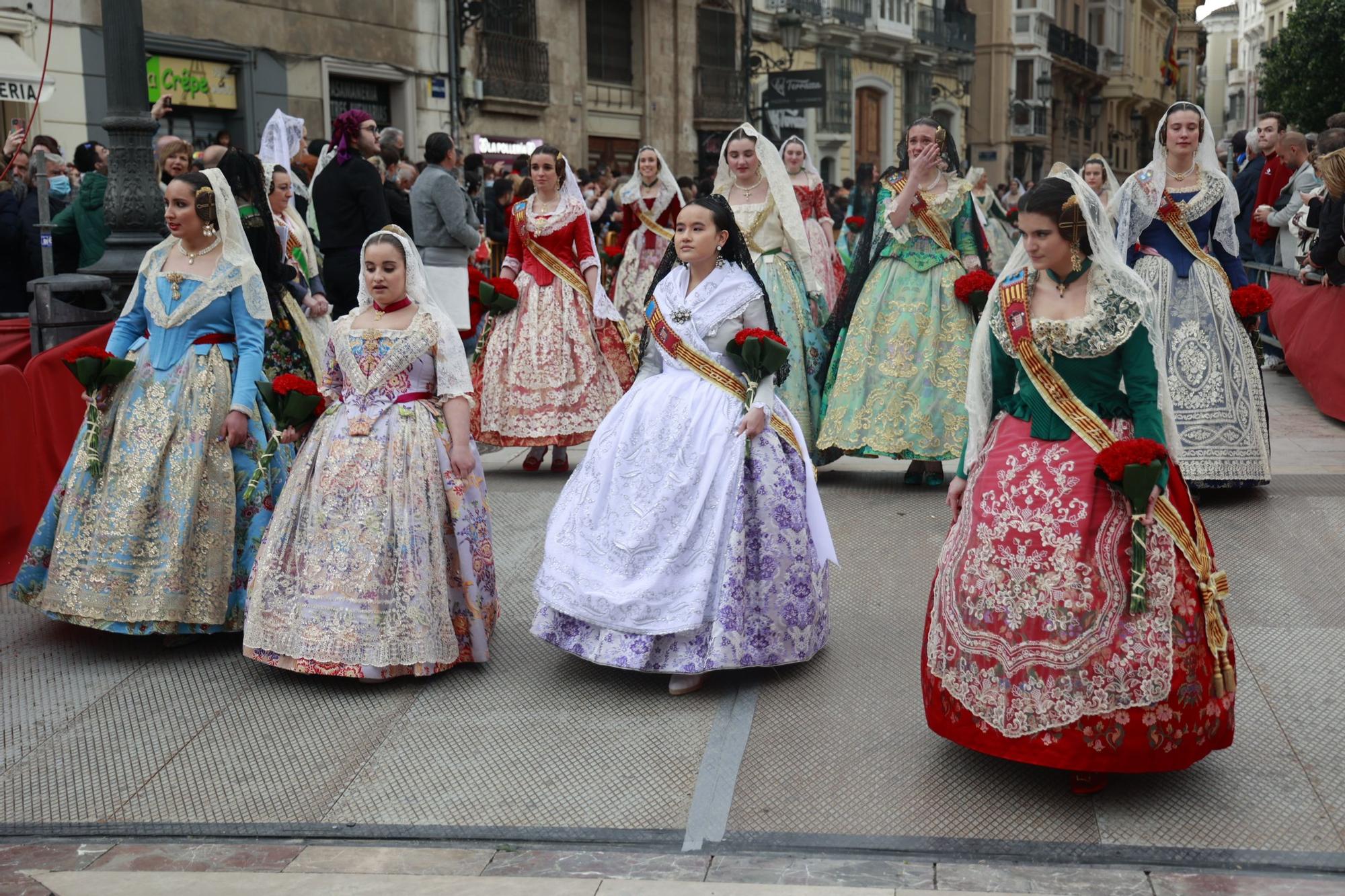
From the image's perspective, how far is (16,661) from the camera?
5.33 metres

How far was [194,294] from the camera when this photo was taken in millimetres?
5305

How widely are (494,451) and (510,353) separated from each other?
1.13m

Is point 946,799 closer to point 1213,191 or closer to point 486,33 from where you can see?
point 1213,191

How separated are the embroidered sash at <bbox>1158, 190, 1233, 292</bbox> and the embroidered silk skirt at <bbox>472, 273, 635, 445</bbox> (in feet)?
10.3

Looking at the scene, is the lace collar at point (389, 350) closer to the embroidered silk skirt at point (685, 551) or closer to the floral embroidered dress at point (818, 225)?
the embroidered silk skirt at point (685, 551)

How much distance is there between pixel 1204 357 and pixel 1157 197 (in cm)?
79

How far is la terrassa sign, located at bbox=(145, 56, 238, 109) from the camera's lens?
→ 15.5 metres

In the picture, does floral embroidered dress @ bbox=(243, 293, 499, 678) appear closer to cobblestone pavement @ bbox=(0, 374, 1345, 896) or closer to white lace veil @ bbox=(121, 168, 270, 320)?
cobblestone pavement @ bbox=(0, 374, 1345, 896)

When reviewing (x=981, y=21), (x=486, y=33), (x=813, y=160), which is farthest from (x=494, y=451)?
(x=981, y=21)

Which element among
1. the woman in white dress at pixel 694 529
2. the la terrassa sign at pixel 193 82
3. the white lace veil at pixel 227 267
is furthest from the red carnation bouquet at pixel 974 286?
the la terrassa sign at pixel 193 82

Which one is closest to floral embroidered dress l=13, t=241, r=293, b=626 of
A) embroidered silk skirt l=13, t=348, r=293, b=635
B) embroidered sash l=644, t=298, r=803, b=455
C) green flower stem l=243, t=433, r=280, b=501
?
embroidered silk skirt l=13, t=348, r=293, b=635

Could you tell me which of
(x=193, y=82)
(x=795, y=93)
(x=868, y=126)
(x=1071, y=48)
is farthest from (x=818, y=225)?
(x=1071, y=48)

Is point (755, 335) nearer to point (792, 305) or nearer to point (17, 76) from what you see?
point (792, 305)

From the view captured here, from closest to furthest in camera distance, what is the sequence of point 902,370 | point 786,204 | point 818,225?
1. point 902,370
2. point 786,204
3. point 818,225
